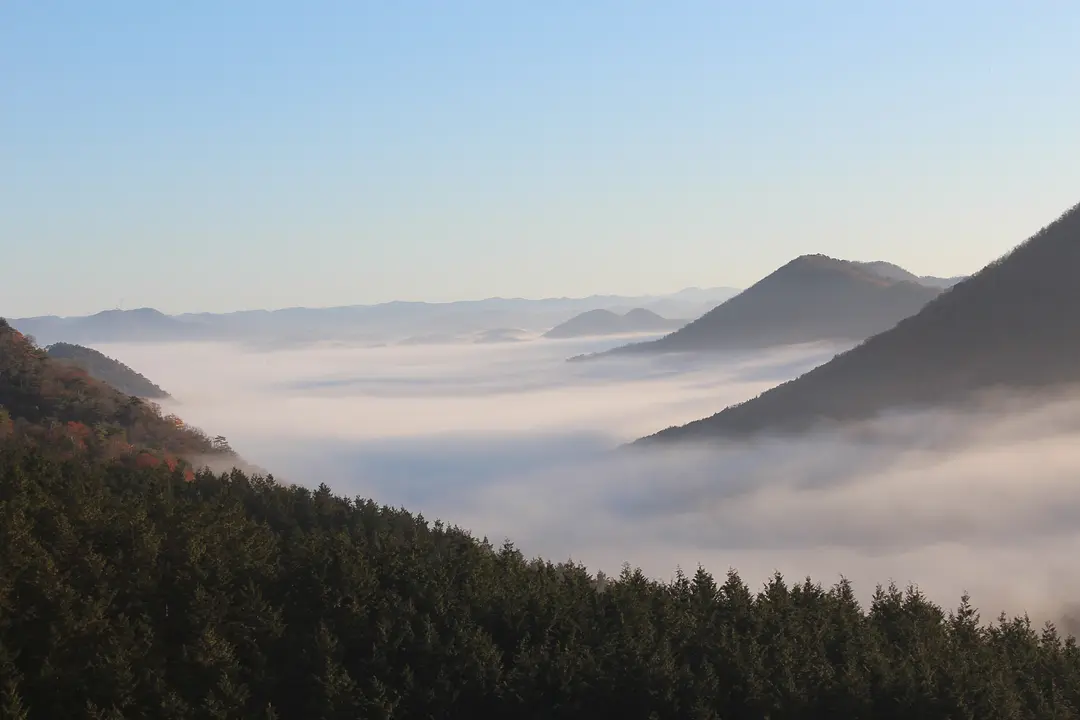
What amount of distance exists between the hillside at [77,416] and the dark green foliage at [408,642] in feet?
204

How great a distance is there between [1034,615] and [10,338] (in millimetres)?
190729

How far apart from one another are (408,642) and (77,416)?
112684mm

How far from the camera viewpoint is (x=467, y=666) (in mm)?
50000

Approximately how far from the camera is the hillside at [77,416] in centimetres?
12312

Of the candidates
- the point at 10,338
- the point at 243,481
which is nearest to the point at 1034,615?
the point at 243,481

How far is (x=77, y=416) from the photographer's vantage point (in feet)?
485

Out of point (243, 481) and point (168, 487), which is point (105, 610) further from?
point (243, 481)

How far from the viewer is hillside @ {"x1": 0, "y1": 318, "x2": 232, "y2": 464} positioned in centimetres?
12312

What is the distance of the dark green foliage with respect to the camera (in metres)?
45.2

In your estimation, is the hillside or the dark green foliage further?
the hillside

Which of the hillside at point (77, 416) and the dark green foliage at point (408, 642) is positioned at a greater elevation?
the hillside at point (77, 416)

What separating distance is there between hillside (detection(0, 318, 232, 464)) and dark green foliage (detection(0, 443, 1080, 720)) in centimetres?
6210

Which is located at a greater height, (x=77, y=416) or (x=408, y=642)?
(x=77, y=416)

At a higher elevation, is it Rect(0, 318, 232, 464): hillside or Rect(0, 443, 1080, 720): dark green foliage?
Rect(0, 318, 232, 464): hillside
